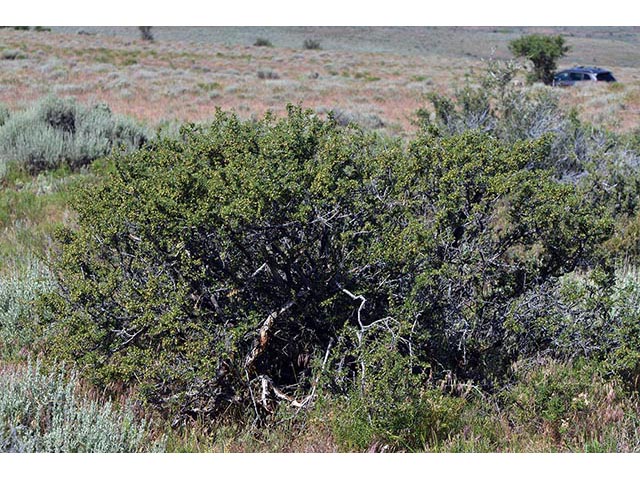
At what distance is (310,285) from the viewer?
389 centimetres

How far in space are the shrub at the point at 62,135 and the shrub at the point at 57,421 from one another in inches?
237

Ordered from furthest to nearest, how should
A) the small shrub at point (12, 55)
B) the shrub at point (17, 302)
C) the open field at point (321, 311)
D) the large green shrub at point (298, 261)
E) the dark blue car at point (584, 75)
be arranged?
the dark blue car at point (584, 75) → the small shrub at point (12, 55) → the shrub at point (17, 302) → the large green shrub at point (298, 261) → the open field at point (321, 311)

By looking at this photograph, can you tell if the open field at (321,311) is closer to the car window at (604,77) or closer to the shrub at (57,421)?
the shrub at (57,421)

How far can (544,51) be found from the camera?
3050 centimetres

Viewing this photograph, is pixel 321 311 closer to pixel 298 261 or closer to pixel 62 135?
pixel 298 261

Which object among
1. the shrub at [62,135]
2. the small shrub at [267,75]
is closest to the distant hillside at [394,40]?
the small shrub at [267,75]

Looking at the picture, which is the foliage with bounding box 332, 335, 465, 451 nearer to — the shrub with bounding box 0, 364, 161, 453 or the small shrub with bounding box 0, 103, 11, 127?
the shrub with bounding box 0, 364, 161, 453

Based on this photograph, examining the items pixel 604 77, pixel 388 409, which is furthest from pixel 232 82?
pixel 388 409

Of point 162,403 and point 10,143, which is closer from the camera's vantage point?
point 162,403

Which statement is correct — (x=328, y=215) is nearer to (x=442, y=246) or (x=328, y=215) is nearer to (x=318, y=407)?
(x=442, y=246)

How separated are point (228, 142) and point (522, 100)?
695 centimetres

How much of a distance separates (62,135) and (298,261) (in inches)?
324

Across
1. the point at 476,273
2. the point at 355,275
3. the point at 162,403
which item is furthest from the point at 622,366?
the point at 162,403

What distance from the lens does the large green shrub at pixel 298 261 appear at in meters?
3.66
